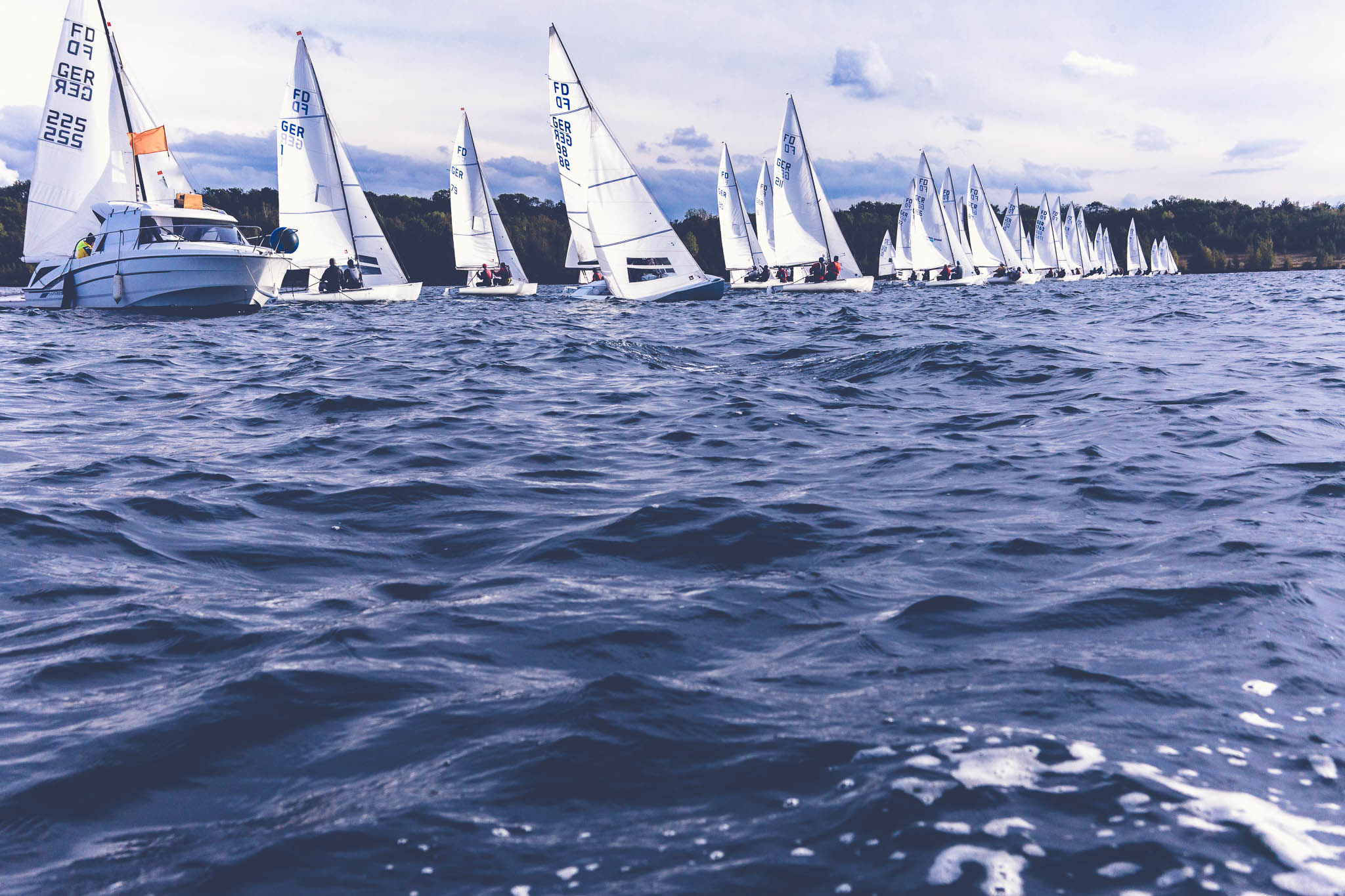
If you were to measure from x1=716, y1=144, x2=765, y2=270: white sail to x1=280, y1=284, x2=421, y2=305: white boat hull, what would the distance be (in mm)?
21567

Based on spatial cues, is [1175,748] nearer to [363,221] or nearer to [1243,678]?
[1243,678]

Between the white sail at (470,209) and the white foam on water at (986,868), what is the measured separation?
43120 millimetres

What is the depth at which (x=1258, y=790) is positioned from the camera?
2293 millimetres

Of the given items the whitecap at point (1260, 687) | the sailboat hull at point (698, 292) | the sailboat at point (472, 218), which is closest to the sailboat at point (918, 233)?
the sailboat at point (472, 218)

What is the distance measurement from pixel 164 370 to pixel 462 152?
112 feet

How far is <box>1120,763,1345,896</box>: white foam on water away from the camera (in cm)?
195

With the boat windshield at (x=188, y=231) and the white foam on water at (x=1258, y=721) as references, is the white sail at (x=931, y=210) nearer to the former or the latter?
the boat windshield at (x=188, y=231)

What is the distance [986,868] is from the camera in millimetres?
1996

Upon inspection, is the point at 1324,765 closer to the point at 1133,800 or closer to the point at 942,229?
the point at 1133,800

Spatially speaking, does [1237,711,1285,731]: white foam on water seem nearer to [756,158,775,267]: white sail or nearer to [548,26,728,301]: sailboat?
[548,26,728,301]: sailboat

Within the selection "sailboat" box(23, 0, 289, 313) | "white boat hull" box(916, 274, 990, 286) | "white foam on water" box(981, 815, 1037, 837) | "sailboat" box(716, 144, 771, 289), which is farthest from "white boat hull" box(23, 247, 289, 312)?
"white boat hull" box(916, 274, 990, 286)

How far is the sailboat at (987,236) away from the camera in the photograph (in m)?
60.8

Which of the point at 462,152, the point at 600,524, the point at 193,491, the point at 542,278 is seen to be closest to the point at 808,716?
the point at 600,524

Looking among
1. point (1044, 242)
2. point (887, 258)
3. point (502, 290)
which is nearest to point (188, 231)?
point (502, 290)
